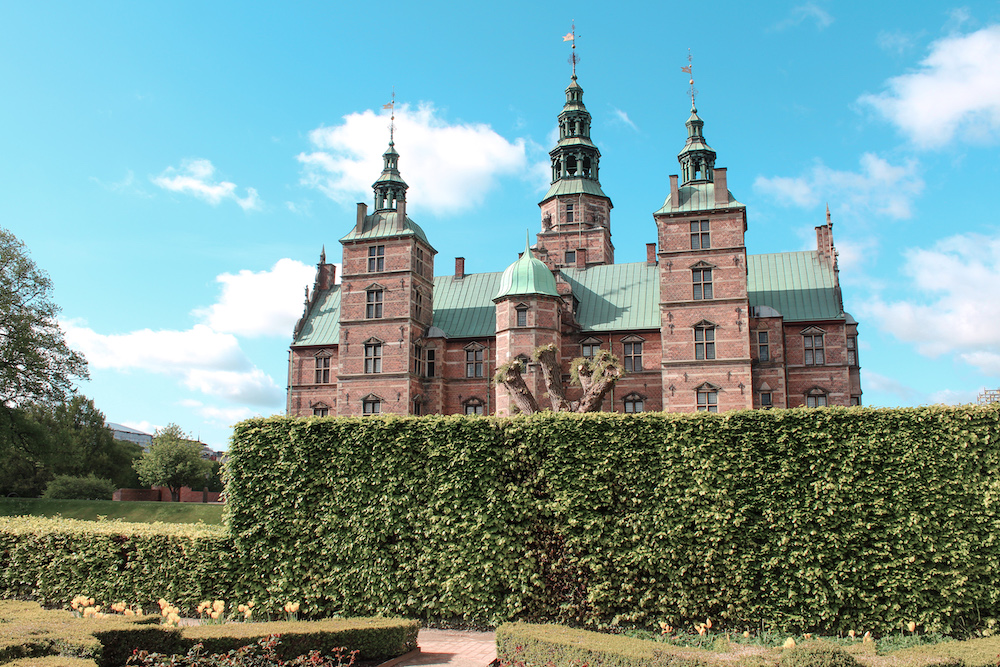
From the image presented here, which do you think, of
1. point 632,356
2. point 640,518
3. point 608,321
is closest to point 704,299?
point 632,356

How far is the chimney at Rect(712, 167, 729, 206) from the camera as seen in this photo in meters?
35.9

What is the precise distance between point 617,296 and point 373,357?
562 inches

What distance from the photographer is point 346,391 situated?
38875 millimetres

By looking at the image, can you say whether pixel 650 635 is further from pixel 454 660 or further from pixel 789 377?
pixel 789 377

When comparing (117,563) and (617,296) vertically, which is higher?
(617,296)

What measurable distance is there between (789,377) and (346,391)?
76.8 feet

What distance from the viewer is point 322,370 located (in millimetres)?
43188

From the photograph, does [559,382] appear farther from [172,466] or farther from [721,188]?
[172,466]

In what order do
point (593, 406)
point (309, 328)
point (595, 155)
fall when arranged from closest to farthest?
point (593, 406) < point (309, 328) < point (595, 155)

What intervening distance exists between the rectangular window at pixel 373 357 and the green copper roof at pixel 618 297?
458cm

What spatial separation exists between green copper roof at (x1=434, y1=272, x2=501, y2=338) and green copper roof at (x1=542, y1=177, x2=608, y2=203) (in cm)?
885

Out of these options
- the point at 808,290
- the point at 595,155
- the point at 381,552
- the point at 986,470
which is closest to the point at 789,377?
the point at 808,290

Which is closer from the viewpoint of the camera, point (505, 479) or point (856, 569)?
point (856, 569)

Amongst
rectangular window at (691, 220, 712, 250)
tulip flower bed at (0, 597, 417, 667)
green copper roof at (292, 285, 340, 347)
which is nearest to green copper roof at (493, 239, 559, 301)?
rectangular window at (691, 220, 712, 250)
